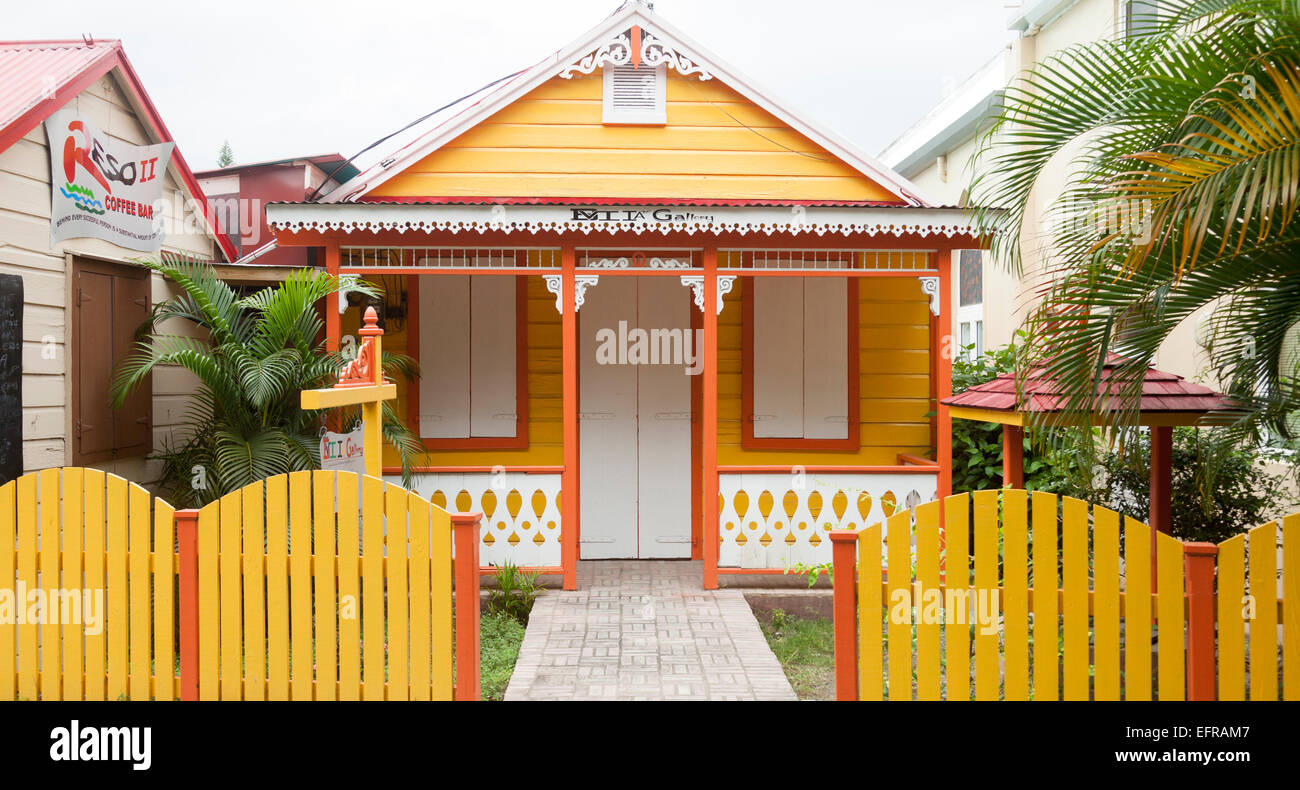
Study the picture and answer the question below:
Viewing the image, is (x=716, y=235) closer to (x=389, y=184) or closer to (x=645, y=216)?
(x=645, y=216)

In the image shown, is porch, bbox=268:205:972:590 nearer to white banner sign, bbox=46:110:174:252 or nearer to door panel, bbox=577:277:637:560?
door panel, bbox=577:277:637:560

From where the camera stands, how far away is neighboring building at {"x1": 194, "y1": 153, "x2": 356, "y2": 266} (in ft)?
36.7

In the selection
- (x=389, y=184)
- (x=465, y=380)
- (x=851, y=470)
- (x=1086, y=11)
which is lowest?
(x=851, y=470)

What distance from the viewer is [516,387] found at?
9320mm

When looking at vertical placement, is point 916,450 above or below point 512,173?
below

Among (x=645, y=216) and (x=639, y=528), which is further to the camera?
(x=639, y=528)

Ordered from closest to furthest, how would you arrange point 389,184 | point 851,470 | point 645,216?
point 645,216 < point 851,470 < point 389,184

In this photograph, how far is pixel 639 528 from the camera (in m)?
9.44

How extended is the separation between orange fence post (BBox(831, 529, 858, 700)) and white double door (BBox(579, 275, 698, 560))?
5.55m

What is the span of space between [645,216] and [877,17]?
28.3 ft

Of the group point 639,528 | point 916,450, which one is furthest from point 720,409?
point 916,450

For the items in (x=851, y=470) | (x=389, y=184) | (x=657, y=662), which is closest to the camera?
(x=657, y=662)

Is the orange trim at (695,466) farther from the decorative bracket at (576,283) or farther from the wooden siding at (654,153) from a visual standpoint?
the decorative bracket at (576,283)

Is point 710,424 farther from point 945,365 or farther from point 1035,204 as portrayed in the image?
point 1035,204
